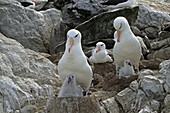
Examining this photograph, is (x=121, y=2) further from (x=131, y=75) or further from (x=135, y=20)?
(x=131, y=75)

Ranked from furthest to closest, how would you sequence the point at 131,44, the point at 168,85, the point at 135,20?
1. the point at 135,20
2. the point at 131,44
3. the point at 168,85

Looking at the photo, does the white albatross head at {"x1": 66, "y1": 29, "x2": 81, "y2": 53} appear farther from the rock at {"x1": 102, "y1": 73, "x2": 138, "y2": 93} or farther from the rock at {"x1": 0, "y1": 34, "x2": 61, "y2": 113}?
the rock at {"x1": 0, "y1": 34, "x2": 61, "y2": 113}

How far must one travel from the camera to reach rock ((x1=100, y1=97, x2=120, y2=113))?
13.2 metres

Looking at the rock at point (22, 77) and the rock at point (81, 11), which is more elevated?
the rock at point (81, 11)

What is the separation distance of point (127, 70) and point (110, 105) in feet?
6.48

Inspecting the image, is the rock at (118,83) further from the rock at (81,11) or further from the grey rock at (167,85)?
the rock at (81,11)

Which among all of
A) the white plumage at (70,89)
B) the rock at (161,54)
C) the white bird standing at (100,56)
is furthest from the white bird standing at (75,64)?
the rock at (161,54)

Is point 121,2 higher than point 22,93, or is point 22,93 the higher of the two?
point 121,2

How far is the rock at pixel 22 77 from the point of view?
547 inches

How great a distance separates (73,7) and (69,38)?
384 inches

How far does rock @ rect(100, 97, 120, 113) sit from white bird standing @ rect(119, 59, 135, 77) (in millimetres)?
1677

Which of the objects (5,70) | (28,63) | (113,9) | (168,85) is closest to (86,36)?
(113,9)

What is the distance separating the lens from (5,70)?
49.2ft

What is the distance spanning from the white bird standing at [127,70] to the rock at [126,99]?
1.48 m
